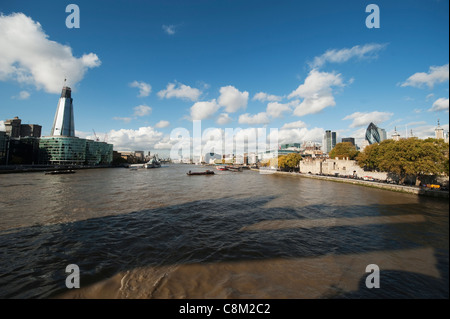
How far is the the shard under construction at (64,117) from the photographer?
353ft

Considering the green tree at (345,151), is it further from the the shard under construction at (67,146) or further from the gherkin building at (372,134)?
the the shard under construction at (67,146)

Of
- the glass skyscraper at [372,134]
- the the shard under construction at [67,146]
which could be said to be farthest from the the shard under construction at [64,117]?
the glass skyscraper at [372,134]

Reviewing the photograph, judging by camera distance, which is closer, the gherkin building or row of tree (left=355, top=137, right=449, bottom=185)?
row of tree (left=355, top=137, right=449, bottom=185)

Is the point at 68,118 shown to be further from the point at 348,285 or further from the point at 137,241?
the point at 348,285

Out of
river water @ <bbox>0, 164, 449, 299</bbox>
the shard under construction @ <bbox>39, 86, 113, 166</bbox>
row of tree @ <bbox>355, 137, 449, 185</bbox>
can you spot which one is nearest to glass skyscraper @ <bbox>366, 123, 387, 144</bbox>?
row of tree @ <bbox>355, 137, 449, 185</bbox>

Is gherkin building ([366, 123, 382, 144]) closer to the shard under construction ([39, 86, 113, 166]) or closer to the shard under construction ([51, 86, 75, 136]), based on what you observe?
the shard under construction ([39, 86, 113, 166])

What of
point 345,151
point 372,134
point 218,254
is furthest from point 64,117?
point 372,134

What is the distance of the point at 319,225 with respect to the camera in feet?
41.6

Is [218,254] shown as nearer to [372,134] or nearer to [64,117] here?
[64,117]

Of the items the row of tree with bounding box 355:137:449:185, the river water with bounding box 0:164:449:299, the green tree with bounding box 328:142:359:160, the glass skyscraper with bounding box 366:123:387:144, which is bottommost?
the river water with bounding box 0:164:449:299

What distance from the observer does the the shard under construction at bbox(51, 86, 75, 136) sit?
108 meters

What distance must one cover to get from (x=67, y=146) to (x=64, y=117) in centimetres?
2733

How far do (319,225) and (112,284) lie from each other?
40.1ft

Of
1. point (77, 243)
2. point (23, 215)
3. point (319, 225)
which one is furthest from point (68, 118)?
point (319, 225)
